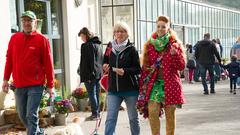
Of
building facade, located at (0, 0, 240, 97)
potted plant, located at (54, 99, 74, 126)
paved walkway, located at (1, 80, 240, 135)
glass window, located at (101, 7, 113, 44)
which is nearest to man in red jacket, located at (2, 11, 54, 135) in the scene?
paved walkway, located at (1, 80, 240, 135)

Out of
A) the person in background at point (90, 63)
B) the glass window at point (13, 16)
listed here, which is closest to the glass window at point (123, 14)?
the glass window at point (13, 16)

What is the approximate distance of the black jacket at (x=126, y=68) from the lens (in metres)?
6.14

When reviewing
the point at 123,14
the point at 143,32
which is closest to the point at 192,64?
the point at 143,32

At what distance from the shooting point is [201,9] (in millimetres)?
30812

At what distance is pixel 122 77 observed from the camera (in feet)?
20.1

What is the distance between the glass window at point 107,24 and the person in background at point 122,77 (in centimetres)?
1218

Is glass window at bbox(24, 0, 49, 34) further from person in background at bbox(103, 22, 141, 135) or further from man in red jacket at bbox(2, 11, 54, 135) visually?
person in background at bbox(103, 22, 141, 135)

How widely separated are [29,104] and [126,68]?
1.34m

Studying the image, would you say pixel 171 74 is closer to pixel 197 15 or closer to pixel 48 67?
pixel 48 67

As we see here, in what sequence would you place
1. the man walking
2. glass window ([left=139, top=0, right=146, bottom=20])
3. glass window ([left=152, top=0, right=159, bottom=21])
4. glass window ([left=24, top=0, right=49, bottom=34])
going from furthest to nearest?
glass window ([left=152, top=0, right=159, bottom=21]) → glass window ([left=139, top=0, right=146, bottom=20]) → the man walking → glass window ([left=24, top=0, right=49, bottom=34])

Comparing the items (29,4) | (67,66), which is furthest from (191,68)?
(29,4)

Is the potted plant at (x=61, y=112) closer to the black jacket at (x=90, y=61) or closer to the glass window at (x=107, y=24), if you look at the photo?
the black jacket at (x=90, y=61)

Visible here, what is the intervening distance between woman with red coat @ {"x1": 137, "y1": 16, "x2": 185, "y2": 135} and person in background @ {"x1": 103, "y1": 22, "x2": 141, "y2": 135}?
0.37 ft

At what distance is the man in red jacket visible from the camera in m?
6.04
